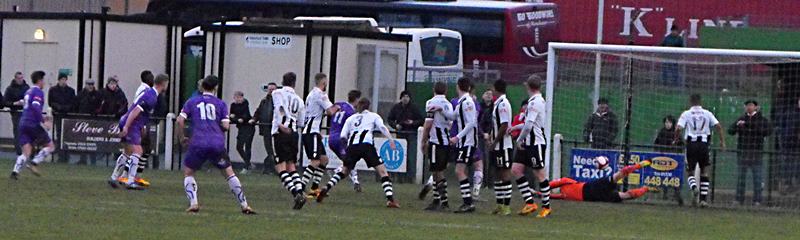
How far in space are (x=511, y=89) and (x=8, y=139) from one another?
33.2ft

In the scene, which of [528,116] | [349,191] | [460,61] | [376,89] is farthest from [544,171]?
[460,61]

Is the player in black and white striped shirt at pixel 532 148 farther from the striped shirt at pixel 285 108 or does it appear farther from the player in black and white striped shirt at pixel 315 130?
the striped shirt at pixel 285 108

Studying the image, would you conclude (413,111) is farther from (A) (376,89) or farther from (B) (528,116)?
(B) (528,116)

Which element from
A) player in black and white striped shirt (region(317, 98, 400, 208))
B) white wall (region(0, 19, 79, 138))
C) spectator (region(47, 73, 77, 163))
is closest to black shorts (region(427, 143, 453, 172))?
player in black and white striped shirt (region(317, 98, 400, 208))

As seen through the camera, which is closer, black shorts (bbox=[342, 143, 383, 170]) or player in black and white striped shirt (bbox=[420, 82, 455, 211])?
player in black and white striped shirt (bbox=[420, 82, 455, 211])

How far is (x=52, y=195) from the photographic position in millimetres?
22047

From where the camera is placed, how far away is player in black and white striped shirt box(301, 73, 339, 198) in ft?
76.3

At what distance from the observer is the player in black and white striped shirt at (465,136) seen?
2147 centimetres

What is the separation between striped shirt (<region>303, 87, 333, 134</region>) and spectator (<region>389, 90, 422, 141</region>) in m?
7.40

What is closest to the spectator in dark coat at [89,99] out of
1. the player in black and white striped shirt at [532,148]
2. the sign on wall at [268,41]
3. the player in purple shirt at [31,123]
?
the sign on wall at [268,41]

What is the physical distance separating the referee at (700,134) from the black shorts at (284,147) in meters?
6.01

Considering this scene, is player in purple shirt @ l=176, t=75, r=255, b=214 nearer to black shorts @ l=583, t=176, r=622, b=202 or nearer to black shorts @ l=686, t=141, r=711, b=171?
black shorts @ l=583, t=176, r=622, b=202

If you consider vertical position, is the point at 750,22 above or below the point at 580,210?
above

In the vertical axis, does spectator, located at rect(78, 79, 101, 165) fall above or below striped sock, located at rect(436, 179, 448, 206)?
above
